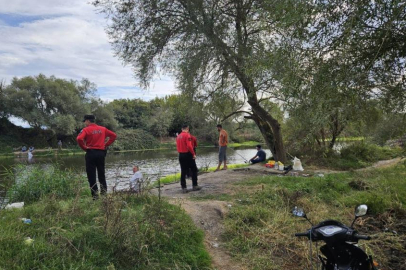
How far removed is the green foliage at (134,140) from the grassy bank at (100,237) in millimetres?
40162

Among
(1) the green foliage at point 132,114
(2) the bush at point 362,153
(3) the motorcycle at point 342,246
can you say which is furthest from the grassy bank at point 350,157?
(1) the green foliage at point 132,114

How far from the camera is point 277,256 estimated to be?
184 inches

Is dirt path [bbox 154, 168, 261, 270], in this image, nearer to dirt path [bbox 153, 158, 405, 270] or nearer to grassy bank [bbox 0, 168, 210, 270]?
dirt path [bbox 153, 158, 405, 270]

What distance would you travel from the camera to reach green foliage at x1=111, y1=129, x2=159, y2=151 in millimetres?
45584

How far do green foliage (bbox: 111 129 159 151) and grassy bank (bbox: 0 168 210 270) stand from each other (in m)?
40.2

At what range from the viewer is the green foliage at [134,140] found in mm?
45584

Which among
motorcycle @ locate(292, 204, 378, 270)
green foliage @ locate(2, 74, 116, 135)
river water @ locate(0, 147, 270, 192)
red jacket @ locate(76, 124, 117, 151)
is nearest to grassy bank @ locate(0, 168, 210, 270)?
river water @ locate(0, 147, 270, 192)

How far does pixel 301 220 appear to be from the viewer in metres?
5.98

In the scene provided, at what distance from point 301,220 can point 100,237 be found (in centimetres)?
386

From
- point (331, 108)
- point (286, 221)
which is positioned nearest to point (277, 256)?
point (286, 221)

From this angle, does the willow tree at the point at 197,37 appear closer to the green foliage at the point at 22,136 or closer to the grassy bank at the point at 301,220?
the grassy bank at the point at 301,220

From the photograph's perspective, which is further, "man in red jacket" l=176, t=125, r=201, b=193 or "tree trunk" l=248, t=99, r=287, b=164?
"tree trunk" l=248, t=99, r=287, b=164

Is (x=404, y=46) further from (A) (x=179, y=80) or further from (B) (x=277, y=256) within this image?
(A) (x=179, y=80)

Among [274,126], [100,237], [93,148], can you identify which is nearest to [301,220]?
[100,237]
